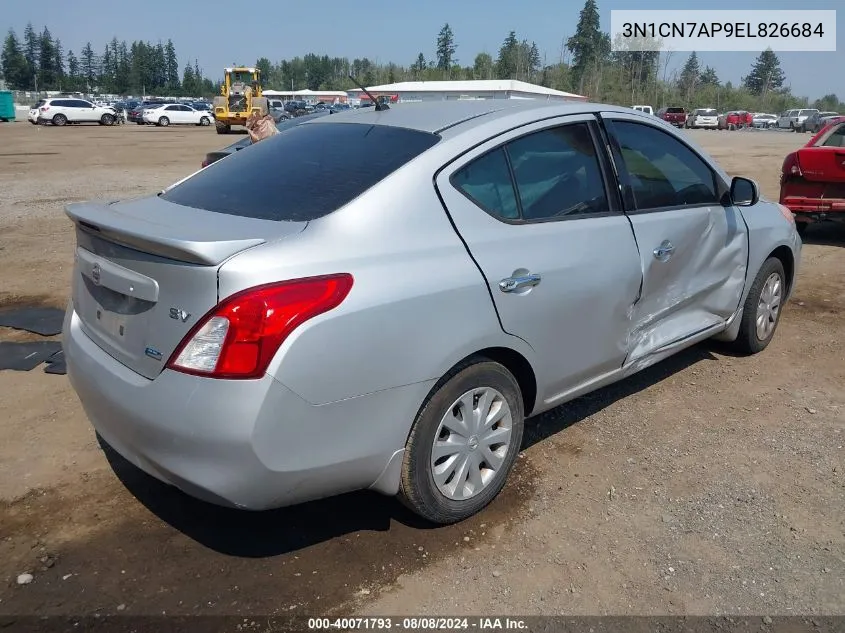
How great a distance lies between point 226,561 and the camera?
288 centimetres

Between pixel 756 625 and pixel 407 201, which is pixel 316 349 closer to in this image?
pixel 407 201

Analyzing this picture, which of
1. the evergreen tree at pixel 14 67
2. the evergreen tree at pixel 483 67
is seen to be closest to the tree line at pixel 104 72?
the evergreen tree at pixel 14 67

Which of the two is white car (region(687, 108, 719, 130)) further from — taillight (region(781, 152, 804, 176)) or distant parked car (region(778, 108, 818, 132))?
taillight (region(781, 152, 804, 176))

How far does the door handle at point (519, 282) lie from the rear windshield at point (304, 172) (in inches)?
25.3

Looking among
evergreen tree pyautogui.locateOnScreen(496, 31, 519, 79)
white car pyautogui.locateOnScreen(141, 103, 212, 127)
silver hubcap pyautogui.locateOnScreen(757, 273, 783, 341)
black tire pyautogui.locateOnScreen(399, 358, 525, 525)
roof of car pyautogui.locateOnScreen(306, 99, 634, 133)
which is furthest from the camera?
evergreen tree pyautogui.locateOnScreen(496, 31, 519, 79)

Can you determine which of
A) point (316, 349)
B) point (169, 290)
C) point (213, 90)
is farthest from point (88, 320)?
point (213, 90)

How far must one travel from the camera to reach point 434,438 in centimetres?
287

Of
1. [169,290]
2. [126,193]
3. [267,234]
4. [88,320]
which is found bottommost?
[126,193]

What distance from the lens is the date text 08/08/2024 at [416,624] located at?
2543 millimetres

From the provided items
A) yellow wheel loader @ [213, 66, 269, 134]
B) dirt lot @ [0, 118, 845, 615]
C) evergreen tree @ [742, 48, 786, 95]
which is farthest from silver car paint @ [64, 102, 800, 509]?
evergreen tree @ [742, 48, 786, 95]

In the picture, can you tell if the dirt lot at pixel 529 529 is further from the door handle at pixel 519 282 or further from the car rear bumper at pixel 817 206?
the car rear bumper at pixel 817 206

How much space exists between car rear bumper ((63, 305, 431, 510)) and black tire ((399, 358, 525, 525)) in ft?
0.24

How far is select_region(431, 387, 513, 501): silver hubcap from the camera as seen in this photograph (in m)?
2.95

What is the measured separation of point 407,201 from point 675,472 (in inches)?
77.1
